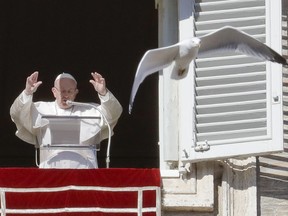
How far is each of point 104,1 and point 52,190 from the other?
403cm

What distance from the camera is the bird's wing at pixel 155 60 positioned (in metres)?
9.47

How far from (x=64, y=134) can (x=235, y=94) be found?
0.95 metres

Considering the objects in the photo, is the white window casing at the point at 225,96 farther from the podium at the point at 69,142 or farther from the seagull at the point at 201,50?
the podium at the point at 69,142

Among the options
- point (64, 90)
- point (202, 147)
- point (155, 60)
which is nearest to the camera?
point (155, 60)

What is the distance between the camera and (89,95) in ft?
43.7

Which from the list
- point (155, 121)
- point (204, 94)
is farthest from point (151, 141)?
point (204, 94)

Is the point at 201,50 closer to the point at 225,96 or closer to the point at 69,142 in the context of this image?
the point at 225,96

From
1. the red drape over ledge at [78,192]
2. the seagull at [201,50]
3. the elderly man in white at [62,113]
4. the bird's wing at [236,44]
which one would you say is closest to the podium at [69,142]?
the elderly man in white at [62,113]

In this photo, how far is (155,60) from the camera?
956 centimetres

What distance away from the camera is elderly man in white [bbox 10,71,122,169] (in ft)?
31.8

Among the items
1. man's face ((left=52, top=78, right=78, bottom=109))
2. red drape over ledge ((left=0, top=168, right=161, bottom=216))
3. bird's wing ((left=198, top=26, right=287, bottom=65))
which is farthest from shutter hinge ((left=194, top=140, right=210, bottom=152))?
man's face ((left=52, top=78, right=78, bottom=109))

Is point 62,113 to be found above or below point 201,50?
below

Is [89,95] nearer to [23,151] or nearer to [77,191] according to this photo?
[23,151]

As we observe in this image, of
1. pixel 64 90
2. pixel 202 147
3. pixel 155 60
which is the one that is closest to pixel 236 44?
pixel 155 60
